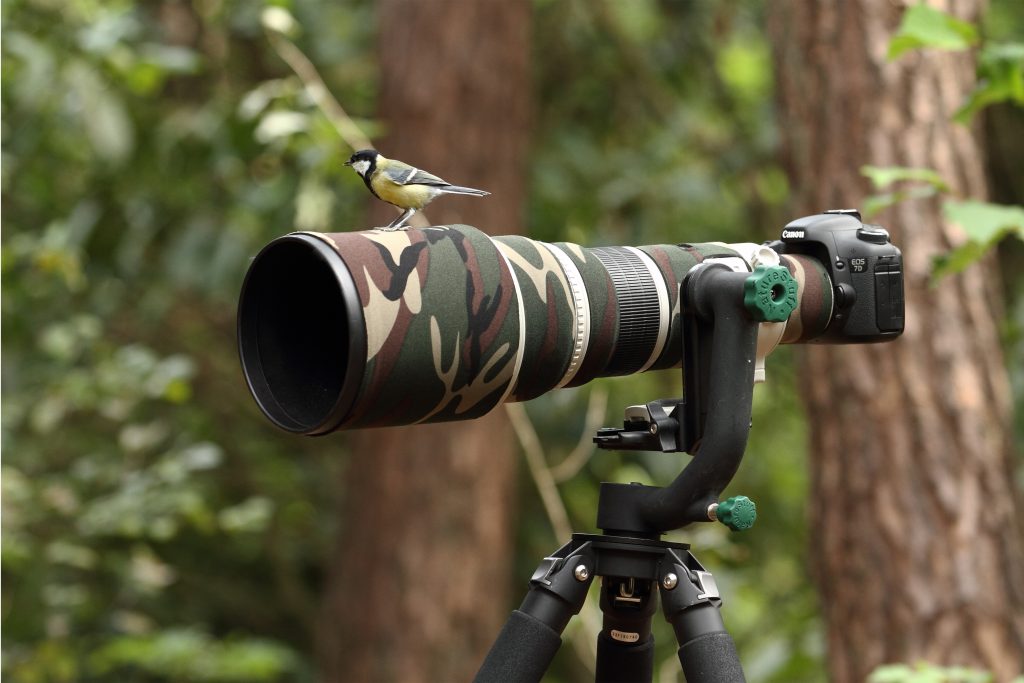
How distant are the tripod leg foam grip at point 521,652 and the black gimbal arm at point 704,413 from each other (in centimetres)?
15

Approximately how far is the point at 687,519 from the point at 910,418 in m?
1.24

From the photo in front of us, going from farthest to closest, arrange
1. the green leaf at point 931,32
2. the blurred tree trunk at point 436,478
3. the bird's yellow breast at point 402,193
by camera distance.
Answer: the blurred tree trunk at point 436,478, the green leaf at point 931,32, the bird's yellow breast at point 402,193

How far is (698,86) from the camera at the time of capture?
16.8 ft

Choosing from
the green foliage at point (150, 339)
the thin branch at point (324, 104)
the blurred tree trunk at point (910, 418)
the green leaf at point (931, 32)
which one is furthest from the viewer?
the green foliage at point (150, 339)

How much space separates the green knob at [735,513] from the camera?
4.43 feet

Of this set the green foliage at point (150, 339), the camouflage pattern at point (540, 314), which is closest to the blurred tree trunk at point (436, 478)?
the green foliage at point (150, 339)

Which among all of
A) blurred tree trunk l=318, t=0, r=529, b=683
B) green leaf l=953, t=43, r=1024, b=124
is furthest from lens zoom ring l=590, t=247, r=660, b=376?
blurred tree trunk l=318, t=0, r=529, b=683

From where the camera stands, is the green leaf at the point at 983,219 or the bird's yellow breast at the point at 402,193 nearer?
the bird's yellow breast at the point at 402,193

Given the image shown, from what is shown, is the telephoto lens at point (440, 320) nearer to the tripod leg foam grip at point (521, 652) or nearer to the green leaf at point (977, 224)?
the tripod leg foam grip at point (521, 652)

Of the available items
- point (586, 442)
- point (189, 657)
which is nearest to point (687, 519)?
point (586, 442)

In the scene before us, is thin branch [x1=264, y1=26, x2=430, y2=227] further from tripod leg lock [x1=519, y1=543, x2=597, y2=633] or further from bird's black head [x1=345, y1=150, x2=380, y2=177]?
tripod leg lock [x1=519, y1=543, x2=597, y2=633]

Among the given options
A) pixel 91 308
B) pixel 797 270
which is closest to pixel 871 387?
pixel 797 270

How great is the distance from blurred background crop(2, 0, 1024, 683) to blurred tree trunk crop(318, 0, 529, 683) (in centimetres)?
1

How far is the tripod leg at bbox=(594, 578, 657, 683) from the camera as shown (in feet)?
4.75
